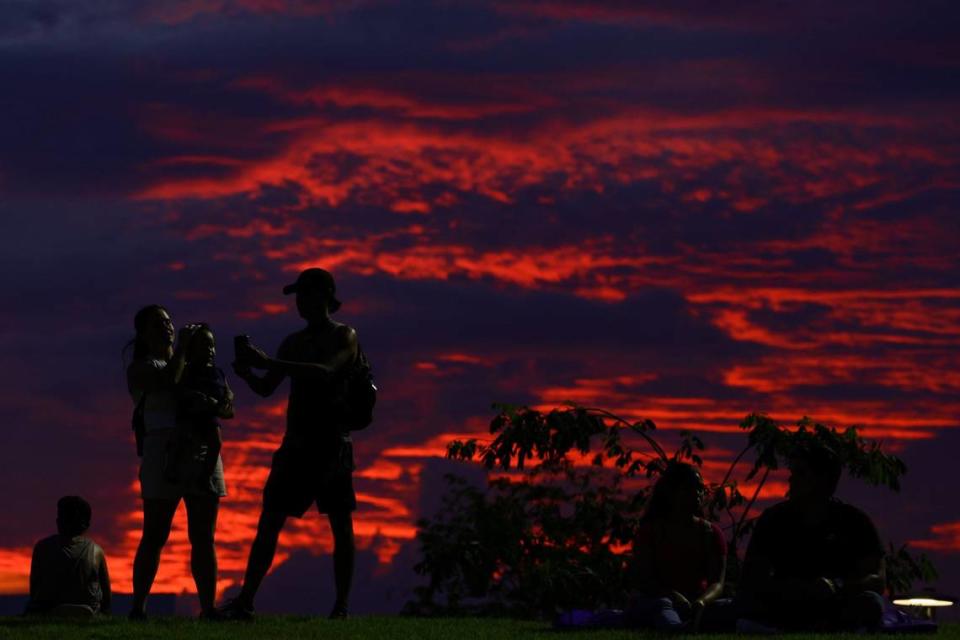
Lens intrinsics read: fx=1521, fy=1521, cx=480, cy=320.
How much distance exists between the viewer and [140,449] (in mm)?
13609

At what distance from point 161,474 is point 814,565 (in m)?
5.61

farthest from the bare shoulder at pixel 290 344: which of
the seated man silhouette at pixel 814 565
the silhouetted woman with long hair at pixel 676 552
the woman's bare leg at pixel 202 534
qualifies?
the seated man silhouette at pixel 814 565

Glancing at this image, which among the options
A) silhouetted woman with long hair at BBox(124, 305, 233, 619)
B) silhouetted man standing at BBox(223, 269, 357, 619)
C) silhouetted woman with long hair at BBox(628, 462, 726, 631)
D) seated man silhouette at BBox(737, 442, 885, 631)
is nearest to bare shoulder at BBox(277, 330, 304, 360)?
silhouetted man standing at BBox(223, 269, 357, 619)

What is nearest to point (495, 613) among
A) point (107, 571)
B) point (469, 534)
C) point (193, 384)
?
point (469, 534)

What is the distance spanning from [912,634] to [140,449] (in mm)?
6840

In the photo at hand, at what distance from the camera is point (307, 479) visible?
13578 millimetres

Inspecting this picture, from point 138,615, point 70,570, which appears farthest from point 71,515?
point 138,615

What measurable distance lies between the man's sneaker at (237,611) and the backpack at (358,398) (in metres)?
1.84

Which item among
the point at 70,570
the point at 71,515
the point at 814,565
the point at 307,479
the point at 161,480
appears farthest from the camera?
the point at 71,515

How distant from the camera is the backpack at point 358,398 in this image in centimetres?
1371

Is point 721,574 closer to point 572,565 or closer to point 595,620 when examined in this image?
point 595,620

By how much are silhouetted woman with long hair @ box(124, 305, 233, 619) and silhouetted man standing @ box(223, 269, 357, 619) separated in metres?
0.43

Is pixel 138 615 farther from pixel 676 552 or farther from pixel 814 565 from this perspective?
pixel 814 565

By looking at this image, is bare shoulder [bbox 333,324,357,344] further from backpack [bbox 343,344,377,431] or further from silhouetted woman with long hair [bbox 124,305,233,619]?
silhouetted woman with long hair [bbox 124,305,233,619]
